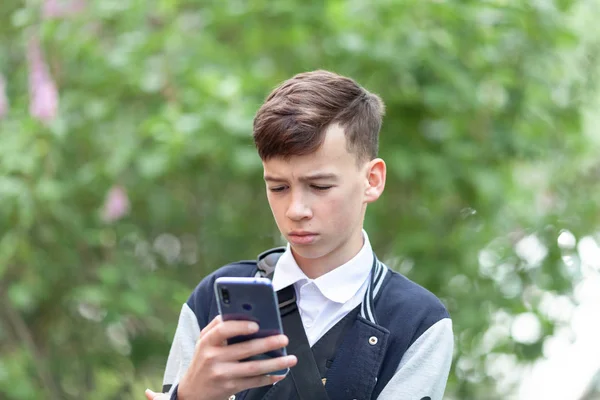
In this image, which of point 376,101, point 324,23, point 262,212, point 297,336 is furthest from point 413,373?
point 262,212

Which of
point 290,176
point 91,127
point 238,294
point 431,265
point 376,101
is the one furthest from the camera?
point 91,127

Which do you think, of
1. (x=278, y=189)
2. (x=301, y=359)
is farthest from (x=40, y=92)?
(x=301, y=359)

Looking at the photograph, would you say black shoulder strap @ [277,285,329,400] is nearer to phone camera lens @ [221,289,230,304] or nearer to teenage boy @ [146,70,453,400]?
teenage boy @ [146,70,453,400]

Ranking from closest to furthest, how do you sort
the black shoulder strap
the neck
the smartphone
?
the smartphone
the black shoulder strap
the neck

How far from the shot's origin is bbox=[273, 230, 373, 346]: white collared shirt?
1.77m

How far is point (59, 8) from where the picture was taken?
3965mm

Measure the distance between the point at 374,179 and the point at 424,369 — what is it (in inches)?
15.7

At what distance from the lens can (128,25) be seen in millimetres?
4160

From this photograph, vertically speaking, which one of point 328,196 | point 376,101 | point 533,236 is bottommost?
point 533,236

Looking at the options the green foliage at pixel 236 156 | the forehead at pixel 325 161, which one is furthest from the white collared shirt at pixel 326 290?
the green foliage at pixel 236 156

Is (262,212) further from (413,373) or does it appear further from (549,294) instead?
(413,373)

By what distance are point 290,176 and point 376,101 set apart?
34cm

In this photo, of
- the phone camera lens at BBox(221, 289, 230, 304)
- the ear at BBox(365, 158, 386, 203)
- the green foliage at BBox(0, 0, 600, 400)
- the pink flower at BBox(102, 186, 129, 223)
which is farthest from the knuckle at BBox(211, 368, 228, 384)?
the pink flower at BBox(102, 186, 129, 223)

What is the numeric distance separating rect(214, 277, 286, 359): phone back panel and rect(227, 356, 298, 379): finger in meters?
0.05
